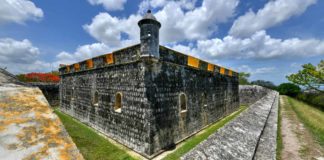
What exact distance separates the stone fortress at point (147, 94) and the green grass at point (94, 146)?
1.49 ft

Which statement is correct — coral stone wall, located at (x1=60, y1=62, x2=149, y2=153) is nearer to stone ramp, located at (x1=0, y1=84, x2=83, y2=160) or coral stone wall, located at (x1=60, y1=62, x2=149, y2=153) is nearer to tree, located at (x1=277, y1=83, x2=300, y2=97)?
stone ramp, located at (x1=0, y1=84, x2=83, y2=160)

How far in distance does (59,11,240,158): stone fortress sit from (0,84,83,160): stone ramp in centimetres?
425

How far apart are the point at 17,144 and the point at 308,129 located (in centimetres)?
1025

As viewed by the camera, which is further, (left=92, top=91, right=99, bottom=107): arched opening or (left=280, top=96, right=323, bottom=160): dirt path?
(left=92, top=91, right=99, bottom=107): arched opening

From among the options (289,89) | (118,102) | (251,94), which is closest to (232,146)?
(118,102)

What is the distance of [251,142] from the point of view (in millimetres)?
3568

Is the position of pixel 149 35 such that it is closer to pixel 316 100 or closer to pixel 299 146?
pixel 299 146

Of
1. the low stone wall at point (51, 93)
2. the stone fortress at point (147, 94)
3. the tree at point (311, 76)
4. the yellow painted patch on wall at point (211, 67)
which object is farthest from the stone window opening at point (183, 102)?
the tree at point (311, 76)

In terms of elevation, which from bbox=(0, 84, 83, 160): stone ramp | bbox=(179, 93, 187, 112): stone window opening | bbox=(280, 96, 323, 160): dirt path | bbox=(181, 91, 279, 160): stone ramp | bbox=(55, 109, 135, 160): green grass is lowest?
bbox=(55, 109, 135, 160): green grass

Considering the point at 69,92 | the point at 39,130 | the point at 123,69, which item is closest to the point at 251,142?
the point at 39,130

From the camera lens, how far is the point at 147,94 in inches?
233

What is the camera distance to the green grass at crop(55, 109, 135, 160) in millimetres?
5946

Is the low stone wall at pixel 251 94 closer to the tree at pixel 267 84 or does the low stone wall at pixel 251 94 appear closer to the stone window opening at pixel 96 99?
the stone window opening at pixel 96 99

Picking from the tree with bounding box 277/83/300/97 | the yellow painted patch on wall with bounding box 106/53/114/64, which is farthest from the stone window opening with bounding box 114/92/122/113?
the tree with bounding box 277/83/300/97
